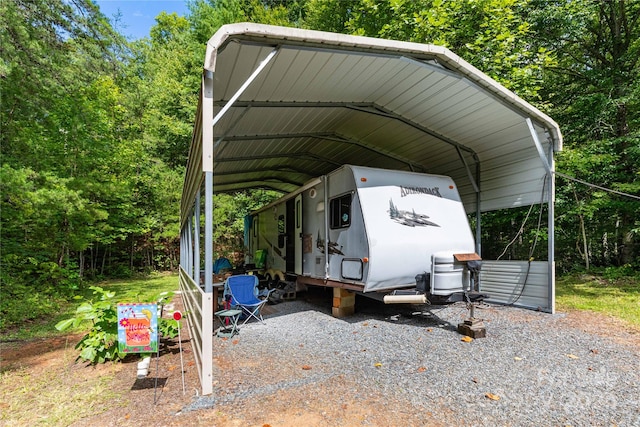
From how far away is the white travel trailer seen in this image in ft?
16.5

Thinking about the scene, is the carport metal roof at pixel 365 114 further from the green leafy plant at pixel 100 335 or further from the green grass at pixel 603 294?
the green grass at pixel 603 294

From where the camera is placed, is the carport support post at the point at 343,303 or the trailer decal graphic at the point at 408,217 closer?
the trailer decal graphic at the point at 408,217

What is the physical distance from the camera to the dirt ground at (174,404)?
8.72 feet

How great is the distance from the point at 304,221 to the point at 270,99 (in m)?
2.67

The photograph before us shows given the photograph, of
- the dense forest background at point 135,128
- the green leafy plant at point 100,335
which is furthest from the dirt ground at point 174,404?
the dense forest background at point 135,128

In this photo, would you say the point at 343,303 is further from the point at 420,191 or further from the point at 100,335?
the point at 100,335

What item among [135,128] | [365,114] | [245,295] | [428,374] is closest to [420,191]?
[365,114]

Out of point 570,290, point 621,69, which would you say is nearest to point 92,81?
point 570,290

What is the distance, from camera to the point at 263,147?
8562mm

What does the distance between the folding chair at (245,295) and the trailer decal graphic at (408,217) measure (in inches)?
105

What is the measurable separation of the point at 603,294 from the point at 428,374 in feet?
23.0

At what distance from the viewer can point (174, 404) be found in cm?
291

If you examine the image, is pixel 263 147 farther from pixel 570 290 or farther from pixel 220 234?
pixel 220 234

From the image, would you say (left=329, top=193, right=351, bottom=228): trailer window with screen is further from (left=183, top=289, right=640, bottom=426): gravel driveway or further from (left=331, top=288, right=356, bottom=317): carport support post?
(left=183, top=289, right=640, bottom=426): gravel driveway
